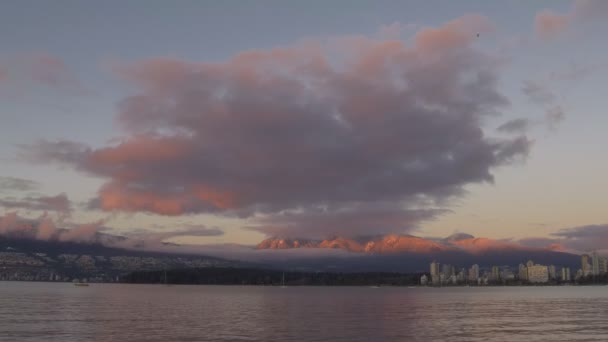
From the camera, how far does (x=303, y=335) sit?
8025cm

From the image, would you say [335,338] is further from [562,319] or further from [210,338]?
[562,319]

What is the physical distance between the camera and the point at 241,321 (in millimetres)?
104312

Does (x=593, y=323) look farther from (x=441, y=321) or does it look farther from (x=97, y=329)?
(x=97, y=329)

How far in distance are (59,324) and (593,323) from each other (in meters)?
91.6

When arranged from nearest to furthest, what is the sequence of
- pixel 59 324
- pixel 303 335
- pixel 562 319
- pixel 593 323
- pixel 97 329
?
pixel 303 335, pixel 97 329, pixel 59 324, pixel 593 323, pixel 562 319

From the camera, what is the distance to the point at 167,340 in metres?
72.9

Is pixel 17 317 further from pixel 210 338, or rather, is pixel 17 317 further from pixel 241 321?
pixel 210 338

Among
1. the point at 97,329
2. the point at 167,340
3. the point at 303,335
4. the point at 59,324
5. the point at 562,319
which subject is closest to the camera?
the point at 167,340

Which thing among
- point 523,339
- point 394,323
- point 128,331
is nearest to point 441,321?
point 394,323

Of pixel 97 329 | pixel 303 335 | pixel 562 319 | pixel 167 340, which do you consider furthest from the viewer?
pixel 562 319

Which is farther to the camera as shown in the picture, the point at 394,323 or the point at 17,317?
the point at 17,317

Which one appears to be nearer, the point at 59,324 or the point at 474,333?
the point at 474,333

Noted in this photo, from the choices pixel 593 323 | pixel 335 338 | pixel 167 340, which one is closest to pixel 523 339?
pixel 335 338

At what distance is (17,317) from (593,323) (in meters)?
105
